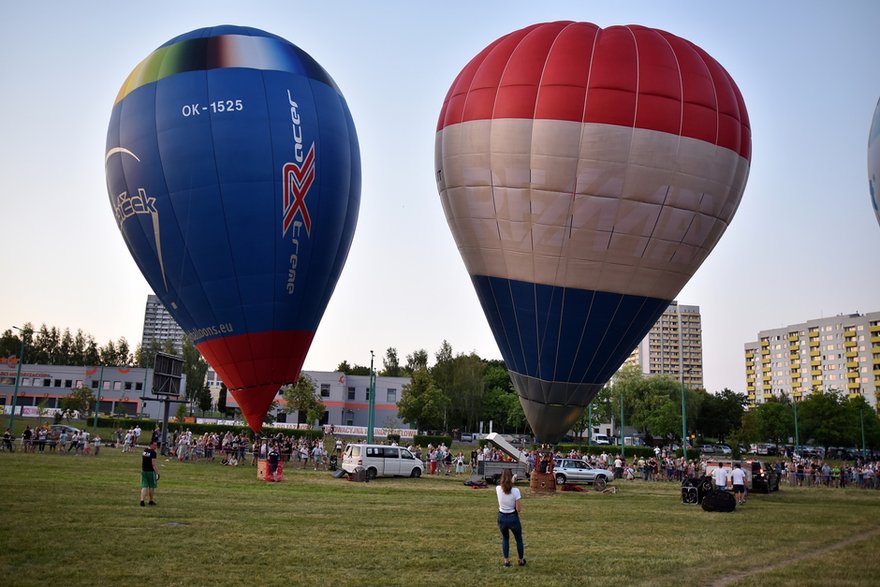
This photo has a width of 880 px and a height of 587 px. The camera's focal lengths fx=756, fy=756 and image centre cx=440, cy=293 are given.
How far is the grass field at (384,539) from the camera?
10.1 meters

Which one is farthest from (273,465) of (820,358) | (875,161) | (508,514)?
(820,358)

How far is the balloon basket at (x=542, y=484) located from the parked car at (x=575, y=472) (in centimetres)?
536

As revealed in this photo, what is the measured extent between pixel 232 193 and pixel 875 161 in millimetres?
17945

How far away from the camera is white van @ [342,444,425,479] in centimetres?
2952

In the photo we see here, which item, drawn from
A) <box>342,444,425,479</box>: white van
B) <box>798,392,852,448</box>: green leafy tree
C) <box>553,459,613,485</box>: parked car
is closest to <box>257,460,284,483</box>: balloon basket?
<box>342,444,425,479</box>: white van

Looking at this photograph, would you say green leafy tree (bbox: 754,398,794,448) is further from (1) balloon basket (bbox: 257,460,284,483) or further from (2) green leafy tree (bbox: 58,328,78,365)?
(2) green leafy tree (bbox: 58,328,78,365)

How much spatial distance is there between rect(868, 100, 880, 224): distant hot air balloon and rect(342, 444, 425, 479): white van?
19.3m

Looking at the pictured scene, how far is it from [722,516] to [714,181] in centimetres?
975

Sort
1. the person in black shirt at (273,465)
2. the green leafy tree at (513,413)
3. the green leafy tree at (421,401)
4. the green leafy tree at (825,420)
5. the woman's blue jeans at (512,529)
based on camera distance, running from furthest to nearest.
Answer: the green leafy tree at (513,413), the green leafy tree at (825,420), the green leafy tree at (421,401), the person in black shirt at (273,465), the woman's blue jeans at (512,529)

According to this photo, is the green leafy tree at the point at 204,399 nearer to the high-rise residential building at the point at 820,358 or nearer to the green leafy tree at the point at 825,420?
the green leafy tree at the point at 825,420

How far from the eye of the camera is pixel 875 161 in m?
Answer: 18.8

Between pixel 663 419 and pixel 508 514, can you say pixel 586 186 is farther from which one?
pixel 663 419

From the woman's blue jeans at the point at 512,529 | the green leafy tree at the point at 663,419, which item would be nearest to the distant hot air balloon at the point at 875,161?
the woman's blue jeans at the point at 512,529

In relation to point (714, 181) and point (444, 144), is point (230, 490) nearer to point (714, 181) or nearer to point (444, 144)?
point (444, 144)
